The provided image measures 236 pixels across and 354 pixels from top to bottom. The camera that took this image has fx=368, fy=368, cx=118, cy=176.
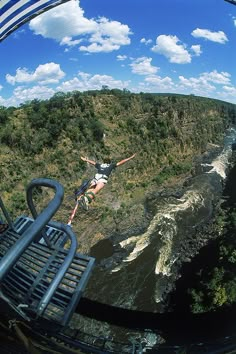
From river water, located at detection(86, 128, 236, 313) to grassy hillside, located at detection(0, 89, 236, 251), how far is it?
1.79 m

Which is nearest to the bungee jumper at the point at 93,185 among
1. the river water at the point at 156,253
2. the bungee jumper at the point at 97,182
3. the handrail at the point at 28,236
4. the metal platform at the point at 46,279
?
the bungee jumper at the point at 97,182

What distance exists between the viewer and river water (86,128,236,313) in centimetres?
1528

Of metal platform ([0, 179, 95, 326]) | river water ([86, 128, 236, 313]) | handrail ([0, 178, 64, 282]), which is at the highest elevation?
handrail ([0, 178, 64, 282])

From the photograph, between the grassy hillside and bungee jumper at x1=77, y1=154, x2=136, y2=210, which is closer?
bungee jumper at x1=77, y1=154, x2=136, y2=210

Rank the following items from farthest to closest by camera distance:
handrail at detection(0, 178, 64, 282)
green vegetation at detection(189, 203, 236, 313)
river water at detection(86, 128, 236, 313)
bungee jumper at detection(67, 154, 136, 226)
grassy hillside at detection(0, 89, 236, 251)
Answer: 1. grassy hillside at detection(0, 89, 236, 251)
2. river water at detection(86, 128, 236, 313)
3. green vegetation at detection(189, 203, 236, 313)
4. bungee jumper at detection(67, 154, 136, 226)
5. handrail at detection(0, 178, 64, 282)

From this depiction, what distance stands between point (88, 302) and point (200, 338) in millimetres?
4411

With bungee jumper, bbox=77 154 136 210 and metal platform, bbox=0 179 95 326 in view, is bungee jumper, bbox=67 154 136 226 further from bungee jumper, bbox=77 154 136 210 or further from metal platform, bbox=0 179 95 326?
metal platform, bbox=0 179 95 326

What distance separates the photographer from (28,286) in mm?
2025

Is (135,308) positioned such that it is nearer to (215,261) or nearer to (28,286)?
(215,261)

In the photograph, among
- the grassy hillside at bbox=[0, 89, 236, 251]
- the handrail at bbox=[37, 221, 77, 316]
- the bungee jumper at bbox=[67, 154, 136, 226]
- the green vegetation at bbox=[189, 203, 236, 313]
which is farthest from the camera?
the grassy hillside at bbox=[0, 89, 236, 251]

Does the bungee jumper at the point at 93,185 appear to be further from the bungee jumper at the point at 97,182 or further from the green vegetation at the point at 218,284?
the green vegetation at the point at 218,284

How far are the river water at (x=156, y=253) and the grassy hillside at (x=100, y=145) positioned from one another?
179 centimetres

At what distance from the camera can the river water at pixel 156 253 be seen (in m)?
15.3

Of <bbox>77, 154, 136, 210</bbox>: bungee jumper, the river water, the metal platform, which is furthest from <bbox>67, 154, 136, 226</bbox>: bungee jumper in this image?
the river water
